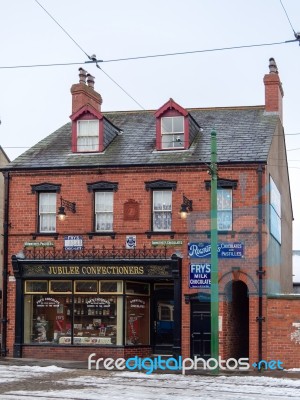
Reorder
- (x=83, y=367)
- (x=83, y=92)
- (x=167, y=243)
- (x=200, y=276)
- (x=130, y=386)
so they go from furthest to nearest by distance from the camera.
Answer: (x=83, y=92)
(x=167, y=243)
(x=200, y=276)
(x=83, y=367)
(x=130, y=386)

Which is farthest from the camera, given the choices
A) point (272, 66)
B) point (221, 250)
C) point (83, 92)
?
point (83, 92)

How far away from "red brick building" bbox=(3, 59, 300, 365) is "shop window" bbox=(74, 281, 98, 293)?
7 centimetres

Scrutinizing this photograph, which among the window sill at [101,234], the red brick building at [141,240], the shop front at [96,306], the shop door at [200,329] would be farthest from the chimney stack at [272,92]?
the shop door at [200,329]

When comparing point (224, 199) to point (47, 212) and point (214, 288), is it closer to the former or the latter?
point (214, 288)

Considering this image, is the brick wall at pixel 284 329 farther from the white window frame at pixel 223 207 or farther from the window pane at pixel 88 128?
the window pane at pixel 88 128

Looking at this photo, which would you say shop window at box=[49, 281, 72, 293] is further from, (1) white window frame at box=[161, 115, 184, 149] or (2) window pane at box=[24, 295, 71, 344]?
(1) white window frame at box=[161, 115, 184, 149]

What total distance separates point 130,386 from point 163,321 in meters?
9.36

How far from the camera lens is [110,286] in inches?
1145

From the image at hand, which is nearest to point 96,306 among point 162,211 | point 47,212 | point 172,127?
point 47,212

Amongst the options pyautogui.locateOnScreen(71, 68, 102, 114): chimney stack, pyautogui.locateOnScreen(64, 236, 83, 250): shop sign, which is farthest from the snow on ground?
pyautogui.locateOnScreen(71, 68, 102, 114): chimney stack

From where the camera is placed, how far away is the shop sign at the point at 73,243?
29.5 meters

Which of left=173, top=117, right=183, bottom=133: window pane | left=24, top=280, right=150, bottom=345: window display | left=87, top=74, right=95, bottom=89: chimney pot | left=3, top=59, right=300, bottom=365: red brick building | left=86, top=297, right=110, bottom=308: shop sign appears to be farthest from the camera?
left=87, top=74, right=95, bottom=89: chimney pot

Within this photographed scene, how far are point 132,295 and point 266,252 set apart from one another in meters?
5.44

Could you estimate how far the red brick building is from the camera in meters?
27.9
